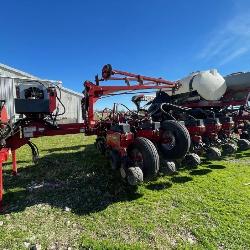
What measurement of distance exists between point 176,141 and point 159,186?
1070 millimetres

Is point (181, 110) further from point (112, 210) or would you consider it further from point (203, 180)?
point (112, 210)

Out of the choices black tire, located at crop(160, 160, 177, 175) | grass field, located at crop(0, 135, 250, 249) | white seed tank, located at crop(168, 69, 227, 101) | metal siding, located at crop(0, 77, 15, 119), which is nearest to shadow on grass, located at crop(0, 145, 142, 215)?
grass field, located at crop(0, 135, 250, 249)

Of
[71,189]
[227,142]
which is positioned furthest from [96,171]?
[227,142]

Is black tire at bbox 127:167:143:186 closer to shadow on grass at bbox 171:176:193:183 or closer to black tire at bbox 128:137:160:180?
black tire at bbox 128:137:160:180

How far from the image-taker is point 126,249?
3.75 metres

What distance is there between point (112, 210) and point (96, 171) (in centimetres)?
251

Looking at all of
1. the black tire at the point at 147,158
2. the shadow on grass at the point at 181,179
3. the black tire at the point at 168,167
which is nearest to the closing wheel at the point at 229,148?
the shadow on grass at the point at 181,179

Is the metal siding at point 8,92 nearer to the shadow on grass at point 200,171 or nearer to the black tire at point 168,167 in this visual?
the shadow on grass at point 200,171

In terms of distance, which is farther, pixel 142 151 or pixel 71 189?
pixel 71 189

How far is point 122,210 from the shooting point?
497cm

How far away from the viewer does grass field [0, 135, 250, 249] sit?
4.01 m

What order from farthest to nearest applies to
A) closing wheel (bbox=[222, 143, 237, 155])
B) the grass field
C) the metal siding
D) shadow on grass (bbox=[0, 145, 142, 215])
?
the metal siding, closing wheel (bbox=[222, 143, 237, 155]), shadow on grass (bbox=[0, 145, 142, 215]), the grass field

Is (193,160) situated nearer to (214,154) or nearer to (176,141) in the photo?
(176,141)

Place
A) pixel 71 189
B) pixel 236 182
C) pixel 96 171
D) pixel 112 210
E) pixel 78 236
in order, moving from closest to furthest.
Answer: pixel 78 236 < pixel 112 210 < pixel 71 189 < pixel 236 182 < pixel 96 171
